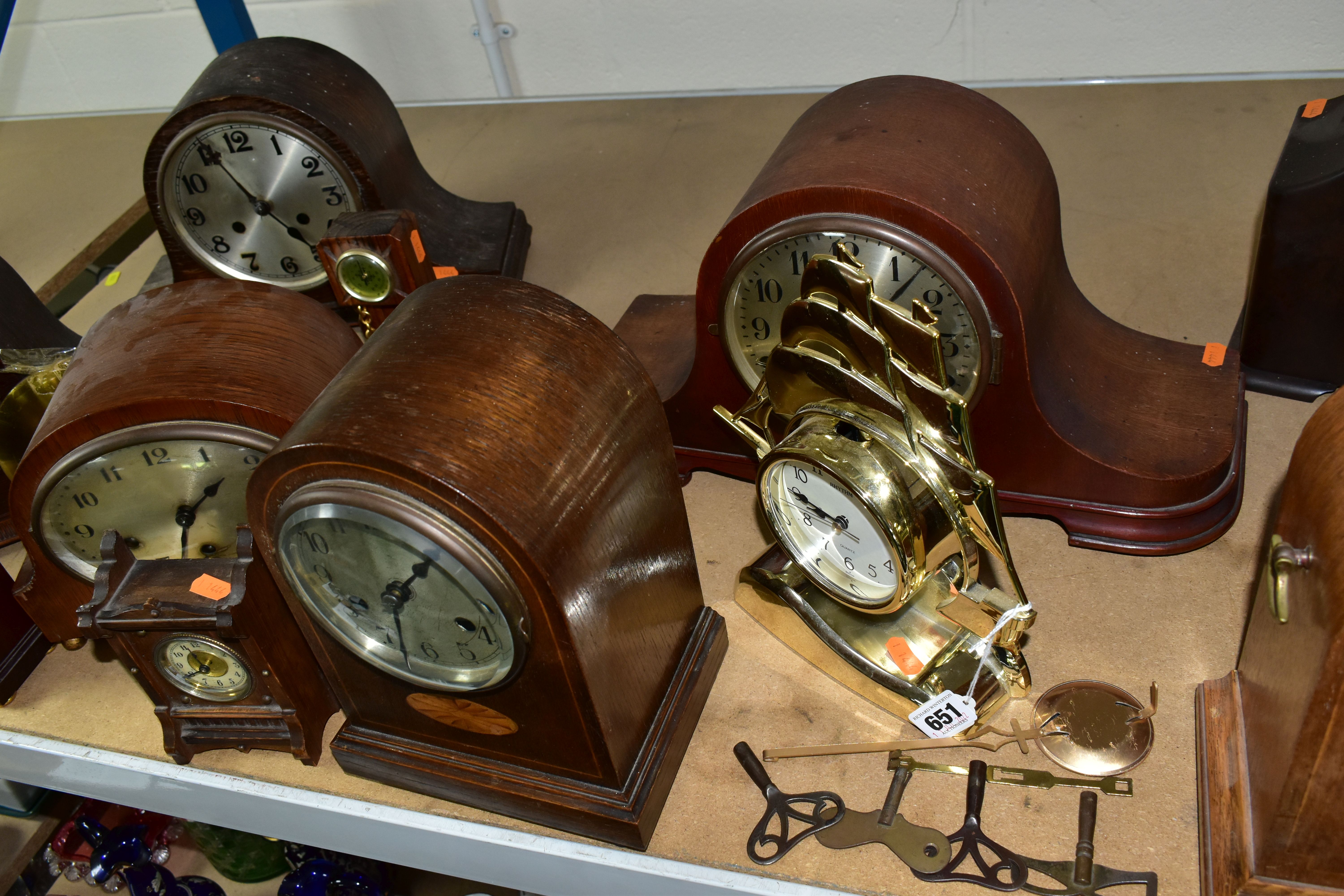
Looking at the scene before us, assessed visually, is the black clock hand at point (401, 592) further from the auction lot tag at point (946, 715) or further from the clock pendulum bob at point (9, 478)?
the clock pendulum bob at point (9, 478)

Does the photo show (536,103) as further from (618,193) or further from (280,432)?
(280,432)

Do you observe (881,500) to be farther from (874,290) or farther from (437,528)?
(437,528)

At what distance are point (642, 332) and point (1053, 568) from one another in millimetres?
850

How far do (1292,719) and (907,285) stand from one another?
2.24 ft

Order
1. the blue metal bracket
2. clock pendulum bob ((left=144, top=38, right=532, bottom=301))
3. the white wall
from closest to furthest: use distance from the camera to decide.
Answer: clock pendulum bob ((left=144, top=38, right=532, bottom=301)) < the blue metal bracket < the white wall

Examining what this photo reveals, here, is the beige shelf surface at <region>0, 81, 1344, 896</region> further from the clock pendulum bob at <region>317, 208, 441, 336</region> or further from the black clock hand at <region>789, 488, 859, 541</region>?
the clock pendulum bob at <region>317, 208, 441, 336</region>

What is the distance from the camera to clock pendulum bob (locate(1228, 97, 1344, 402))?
5.47 ft

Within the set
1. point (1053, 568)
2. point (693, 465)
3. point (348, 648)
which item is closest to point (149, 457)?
point (348, 648)

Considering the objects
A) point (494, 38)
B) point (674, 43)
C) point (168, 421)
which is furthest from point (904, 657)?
point (494, 38)

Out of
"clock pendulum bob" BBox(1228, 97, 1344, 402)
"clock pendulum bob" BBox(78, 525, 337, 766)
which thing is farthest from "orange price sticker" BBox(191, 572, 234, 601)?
"clock pendulum bob" BBox(1228, 97, 1344, 402)

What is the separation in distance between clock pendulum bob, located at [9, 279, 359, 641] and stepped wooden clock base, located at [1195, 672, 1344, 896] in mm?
1207

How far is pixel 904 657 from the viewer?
1.51 metres

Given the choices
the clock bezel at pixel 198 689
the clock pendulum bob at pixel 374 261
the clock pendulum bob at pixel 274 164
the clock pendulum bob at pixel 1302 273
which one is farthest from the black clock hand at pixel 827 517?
the clock pendulum bob at pixel 274 164

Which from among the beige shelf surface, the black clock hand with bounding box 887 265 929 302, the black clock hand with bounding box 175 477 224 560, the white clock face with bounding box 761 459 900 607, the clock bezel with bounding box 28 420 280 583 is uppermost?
the clock bezel with bounding box 28 420 280 583
